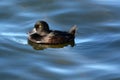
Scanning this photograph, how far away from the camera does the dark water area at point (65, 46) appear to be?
1216cm

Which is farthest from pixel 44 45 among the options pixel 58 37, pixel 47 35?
pixel 58 37

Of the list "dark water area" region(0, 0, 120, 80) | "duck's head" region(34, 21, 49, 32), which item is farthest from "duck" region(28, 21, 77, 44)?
"dark water area" region(0, 0, 120, 80)

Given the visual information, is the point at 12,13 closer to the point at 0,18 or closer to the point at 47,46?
the point at 0,18

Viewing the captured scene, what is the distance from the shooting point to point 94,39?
14.1 m

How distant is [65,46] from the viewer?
14.0 m

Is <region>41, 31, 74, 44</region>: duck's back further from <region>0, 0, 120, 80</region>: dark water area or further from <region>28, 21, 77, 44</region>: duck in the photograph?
<region>0, 0, 120, 80</region>: dark water area

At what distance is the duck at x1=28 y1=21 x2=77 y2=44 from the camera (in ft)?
46.0

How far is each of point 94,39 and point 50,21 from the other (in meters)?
1.84

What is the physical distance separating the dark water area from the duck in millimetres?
191

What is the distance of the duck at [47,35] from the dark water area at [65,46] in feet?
0.63

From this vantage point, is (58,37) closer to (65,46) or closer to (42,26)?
(65,46)

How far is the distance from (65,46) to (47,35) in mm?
540

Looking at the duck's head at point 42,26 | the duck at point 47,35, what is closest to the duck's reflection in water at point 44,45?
the duck at point 47,35

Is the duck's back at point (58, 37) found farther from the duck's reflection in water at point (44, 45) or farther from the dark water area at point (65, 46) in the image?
the dark water area at point (65, 46)
